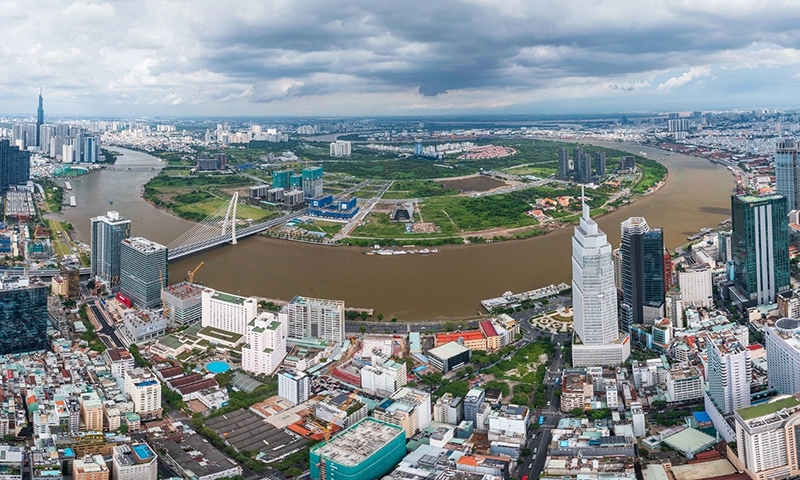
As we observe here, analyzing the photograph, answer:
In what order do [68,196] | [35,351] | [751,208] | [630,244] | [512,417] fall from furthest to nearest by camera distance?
[68,196], [751,208], [630,244], [35,351], [512,417]

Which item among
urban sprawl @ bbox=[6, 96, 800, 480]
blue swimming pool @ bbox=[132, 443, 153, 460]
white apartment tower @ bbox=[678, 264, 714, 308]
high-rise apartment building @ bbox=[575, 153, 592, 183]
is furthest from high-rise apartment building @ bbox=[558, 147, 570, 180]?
blue swimming pool @ bbox=[132, 443, 153, 460]

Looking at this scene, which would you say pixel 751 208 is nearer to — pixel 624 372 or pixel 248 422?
pixel 624 372

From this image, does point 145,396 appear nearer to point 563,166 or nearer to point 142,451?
point 142,451

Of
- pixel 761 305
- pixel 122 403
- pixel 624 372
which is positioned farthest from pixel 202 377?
pixel 761 305

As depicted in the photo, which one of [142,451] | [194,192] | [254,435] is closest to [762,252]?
[254,435]

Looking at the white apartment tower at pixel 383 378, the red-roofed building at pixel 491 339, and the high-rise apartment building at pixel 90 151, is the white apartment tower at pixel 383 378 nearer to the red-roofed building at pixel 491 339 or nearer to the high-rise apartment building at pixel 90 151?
the red-roofed building at pixel 491 339

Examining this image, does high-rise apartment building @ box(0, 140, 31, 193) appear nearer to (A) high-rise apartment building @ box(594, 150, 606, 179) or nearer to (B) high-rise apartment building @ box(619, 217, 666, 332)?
(A) high-rise apartment building @ box(594, 150, 606, 179)

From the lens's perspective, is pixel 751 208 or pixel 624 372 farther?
pixel 751 208
